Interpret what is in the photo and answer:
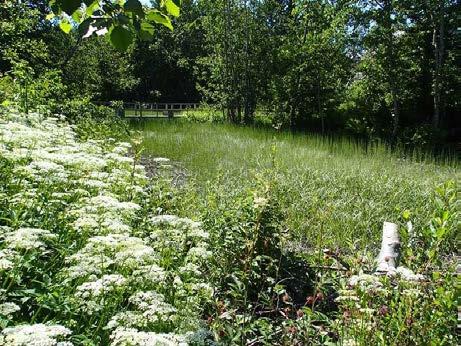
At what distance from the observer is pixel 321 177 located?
6465 mm

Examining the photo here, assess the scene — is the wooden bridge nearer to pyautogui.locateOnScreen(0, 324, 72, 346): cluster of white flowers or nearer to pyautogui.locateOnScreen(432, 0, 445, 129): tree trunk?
pyautogui.locateOnScreen(432, 0, 445, 129): tree trunk

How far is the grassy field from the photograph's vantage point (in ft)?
14.8

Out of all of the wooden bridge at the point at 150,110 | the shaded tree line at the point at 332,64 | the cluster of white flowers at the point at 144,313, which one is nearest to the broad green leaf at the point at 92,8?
the cluster of white flowers at the point at 144,313

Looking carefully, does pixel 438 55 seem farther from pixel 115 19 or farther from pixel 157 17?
pixel 115 19

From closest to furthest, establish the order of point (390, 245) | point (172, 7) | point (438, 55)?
1. point (172, 7)
2. point (390, 245)
3. point (438, 55)

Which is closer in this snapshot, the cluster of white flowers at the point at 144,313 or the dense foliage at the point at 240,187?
the cluster of white flowers at the point at 144,313

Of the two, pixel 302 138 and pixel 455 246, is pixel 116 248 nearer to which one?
pixel 455 246

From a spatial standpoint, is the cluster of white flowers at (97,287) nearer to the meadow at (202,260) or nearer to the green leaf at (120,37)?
the meadow at (202,260)

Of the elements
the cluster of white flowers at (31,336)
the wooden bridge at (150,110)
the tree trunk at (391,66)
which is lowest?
the cluster of white flowers at (31,336)

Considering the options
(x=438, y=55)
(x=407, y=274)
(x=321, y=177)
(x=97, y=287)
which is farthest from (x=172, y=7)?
(x=438, y=55)

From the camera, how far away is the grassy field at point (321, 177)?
4.50m

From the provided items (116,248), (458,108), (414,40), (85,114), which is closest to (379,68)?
(414,40)

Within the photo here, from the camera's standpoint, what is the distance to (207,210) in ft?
11.8

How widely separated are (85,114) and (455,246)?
6198 millimetres
